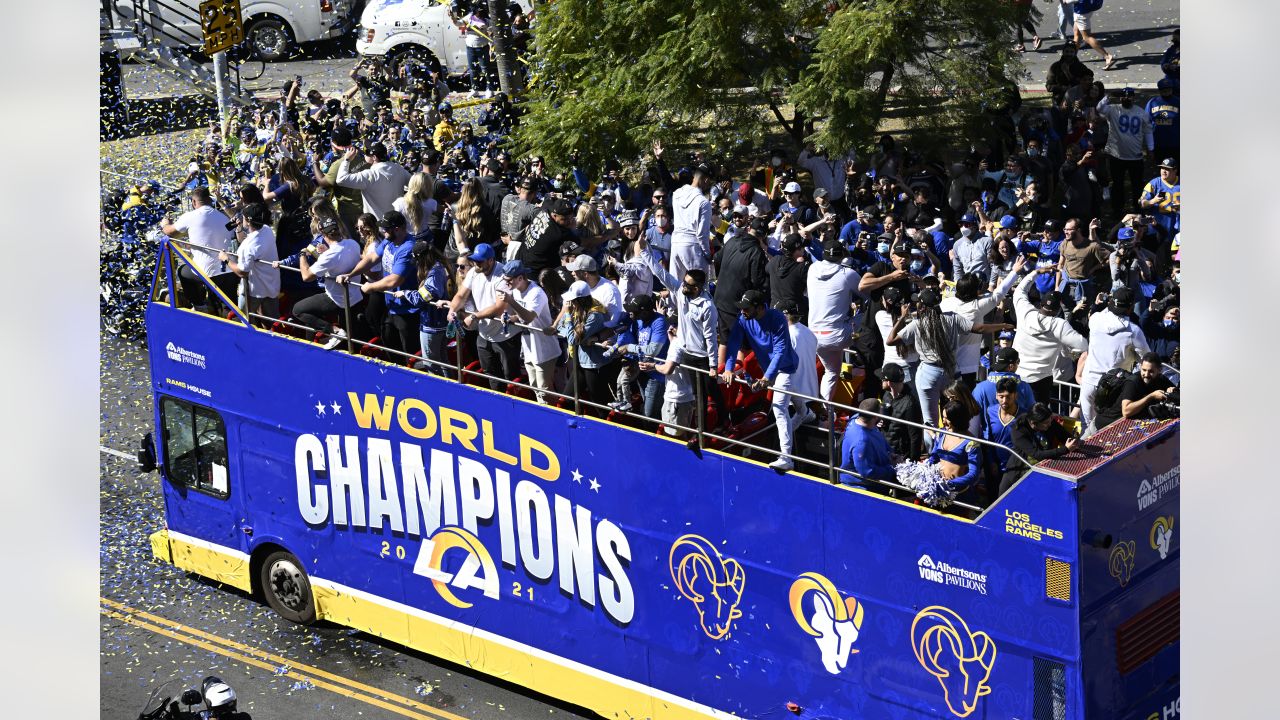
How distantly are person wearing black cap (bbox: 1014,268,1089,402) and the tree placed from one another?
6109 mm

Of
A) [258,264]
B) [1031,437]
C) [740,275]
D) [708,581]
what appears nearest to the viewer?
[1031,437]

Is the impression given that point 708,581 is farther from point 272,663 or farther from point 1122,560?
point 272,663

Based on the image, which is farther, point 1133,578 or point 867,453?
point 867,453

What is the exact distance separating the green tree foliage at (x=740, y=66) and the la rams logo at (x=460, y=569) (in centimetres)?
774

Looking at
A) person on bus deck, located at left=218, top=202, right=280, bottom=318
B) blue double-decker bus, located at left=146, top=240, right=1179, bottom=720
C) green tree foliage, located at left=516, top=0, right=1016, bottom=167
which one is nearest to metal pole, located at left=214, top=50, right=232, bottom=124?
green tree foliage, located at left=516, top=0, right=1016, bottom=167

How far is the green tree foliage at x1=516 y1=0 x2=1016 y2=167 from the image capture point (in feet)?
57.0

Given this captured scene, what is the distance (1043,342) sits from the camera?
11508 millimetres

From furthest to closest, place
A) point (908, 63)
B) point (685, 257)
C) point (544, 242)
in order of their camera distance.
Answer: point (908, 63) < point (685, 257) < point (544, 242)

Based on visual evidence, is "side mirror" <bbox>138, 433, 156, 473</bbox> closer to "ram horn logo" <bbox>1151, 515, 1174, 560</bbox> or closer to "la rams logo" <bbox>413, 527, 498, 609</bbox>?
"la rams logo" <bbox>413, 527, 498, 609</bbox>

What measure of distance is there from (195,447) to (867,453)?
577 cm

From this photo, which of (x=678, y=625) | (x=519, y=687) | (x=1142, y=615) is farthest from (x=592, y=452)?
(x=1142, y=615)

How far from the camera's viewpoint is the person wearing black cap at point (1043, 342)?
1140cm

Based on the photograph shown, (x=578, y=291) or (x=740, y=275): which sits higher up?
(x=578, y=291)

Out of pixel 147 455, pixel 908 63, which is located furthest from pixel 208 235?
pixel 908 63
